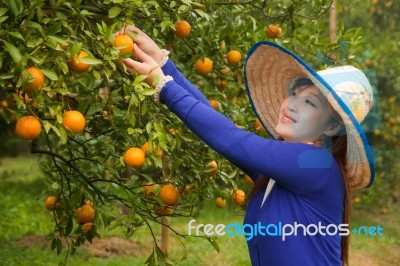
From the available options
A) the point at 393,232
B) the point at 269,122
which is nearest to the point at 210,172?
the point at 269,122

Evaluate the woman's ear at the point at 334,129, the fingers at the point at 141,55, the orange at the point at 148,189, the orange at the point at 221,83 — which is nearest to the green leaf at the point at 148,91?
the fingers at the point at 141,55

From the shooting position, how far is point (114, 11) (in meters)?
2.03

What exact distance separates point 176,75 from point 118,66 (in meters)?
0.18

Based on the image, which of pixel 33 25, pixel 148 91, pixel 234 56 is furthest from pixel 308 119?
pixel 234 56

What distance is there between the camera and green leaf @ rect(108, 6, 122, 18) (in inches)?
79.5

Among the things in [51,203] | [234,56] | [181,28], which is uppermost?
[181,28]

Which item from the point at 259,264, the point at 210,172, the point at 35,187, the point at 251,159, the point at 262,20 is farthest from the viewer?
the point at 35,187

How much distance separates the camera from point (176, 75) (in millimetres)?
2062

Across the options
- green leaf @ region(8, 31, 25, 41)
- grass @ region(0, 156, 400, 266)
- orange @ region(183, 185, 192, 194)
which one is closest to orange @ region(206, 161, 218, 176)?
orange @ region(183, 185, 192, 194)

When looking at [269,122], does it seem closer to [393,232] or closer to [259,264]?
[259,264]

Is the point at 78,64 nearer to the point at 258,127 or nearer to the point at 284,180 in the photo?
the point at 284,180

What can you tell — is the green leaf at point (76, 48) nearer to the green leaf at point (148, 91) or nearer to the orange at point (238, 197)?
the green leaf at point (148, 91)

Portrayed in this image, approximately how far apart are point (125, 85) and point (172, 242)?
410cm

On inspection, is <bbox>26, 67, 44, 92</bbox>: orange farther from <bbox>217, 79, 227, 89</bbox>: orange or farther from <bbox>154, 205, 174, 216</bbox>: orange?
<bbox>217, 79, 227, 89</bbox>: orange
